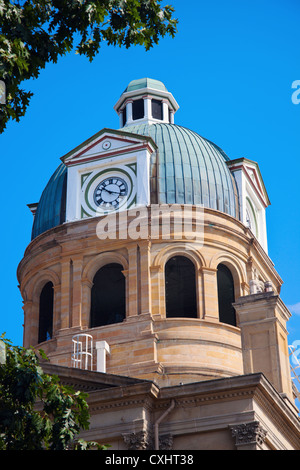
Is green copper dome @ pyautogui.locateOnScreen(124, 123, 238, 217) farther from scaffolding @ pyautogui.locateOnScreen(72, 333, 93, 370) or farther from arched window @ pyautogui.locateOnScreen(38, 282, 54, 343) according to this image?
scaffolding @ pyautogui.locateOnScreen(72, 333, 93, 370)

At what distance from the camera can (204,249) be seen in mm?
42781

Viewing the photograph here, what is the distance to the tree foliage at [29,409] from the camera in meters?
22.5

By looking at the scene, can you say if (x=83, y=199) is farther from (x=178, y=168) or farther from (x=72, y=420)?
(x=72, y=420)

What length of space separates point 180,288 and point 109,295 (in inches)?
124

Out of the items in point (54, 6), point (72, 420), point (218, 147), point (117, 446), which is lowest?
point (72, 420)

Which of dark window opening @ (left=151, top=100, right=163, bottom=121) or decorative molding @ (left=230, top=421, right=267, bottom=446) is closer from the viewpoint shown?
decorative molding @ (left=230, top=421, right=267, bottom=446)

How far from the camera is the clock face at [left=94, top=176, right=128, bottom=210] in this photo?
1732 inches

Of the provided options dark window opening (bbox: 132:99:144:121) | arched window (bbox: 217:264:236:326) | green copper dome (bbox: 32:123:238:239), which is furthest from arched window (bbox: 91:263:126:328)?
dark window opening (bbox: 132:99:144:121)

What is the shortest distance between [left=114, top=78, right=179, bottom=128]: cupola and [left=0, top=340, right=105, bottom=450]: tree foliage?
90.7 feet

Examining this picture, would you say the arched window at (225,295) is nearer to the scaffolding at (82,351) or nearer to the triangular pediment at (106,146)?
the scaffolding at (82,351)

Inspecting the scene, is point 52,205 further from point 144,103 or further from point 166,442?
point 166,442

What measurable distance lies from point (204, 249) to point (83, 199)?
6.01 m

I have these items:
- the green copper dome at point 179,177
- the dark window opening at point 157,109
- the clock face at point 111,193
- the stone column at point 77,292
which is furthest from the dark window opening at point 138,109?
the stone column at point 77,292
